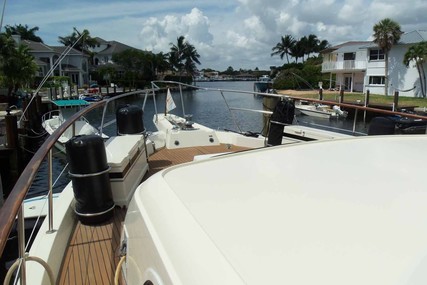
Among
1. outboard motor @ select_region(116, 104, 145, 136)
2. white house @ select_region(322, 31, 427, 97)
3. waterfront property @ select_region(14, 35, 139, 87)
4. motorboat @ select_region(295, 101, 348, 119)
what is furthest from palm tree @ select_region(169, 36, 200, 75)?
outboard motor @ select_region(116, 104, 145, 136)

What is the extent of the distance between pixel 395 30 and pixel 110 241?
1431 inches

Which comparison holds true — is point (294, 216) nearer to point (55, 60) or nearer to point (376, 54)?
point (376, 54)

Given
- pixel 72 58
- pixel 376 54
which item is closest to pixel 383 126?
pixel 376 54

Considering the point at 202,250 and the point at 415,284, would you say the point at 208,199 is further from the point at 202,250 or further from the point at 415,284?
the point at 415,284

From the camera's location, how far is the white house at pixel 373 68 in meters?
32.8

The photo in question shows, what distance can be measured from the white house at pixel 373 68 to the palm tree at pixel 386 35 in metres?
0.65

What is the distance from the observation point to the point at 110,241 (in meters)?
2.91

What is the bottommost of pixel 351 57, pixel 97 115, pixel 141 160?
pixel 97 115

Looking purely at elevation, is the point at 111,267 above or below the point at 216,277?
below

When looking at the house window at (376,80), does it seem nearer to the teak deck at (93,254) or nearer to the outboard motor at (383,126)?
the outboard motor at (383,126)

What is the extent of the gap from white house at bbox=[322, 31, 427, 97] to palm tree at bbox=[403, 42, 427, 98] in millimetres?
659

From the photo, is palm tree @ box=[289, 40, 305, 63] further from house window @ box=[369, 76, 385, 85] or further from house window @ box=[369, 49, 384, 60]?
house window @ box=[369, 76, 385, 85]

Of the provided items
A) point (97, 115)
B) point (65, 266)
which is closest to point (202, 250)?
point (65, 266)

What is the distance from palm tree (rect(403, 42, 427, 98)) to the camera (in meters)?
29.7
